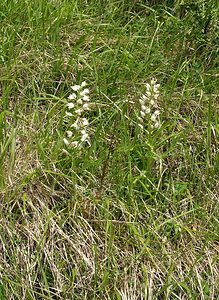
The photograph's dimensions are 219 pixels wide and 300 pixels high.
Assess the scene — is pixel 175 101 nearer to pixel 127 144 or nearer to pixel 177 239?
pixel 127 144

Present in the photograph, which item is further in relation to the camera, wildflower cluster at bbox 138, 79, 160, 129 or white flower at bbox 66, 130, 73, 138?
wildflower cluster at bbox 138, 79, 160, 129

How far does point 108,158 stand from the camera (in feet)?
8.56

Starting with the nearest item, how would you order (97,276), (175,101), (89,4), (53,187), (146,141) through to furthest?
(97,276), (53,187), (146,141), (175,101), (89,4)

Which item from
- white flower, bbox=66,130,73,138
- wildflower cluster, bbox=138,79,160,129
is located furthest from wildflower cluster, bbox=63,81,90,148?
wildflower cluster, bbox=138,79,160,129

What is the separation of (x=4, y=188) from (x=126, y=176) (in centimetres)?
56

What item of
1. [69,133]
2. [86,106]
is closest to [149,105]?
[86,106]

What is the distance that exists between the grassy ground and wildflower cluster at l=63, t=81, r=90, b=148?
4cm

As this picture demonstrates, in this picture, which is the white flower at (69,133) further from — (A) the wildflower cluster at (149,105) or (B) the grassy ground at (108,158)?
(A) the wildflower cluster at (149,105)

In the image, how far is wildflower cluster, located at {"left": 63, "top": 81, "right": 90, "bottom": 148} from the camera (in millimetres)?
2777

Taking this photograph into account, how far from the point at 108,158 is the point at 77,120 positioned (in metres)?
0.31

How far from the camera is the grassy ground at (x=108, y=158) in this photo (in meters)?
2.56

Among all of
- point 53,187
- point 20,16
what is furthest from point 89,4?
point 53,187

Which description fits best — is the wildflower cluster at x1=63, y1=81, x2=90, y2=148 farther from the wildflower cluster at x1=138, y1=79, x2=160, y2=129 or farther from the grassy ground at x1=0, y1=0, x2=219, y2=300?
the wildflower cluster at x1=138, y1=79, x2=160, y2=129

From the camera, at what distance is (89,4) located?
368 centimetres
